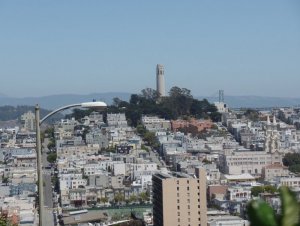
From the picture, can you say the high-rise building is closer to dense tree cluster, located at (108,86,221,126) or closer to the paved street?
the paved street

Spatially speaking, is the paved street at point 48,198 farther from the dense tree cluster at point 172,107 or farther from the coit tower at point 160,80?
the coit tower at point 160,80

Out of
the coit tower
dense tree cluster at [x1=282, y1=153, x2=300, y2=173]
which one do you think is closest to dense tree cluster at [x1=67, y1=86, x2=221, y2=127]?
the coit tower

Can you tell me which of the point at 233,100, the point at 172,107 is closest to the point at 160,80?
the point at 172,107

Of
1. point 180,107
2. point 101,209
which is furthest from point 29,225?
point 180,107

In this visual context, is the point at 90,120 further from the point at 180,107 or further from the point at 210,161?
the point at 210,161

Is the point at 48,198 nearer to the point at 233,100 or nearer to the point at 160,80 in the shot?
the point at 160,80

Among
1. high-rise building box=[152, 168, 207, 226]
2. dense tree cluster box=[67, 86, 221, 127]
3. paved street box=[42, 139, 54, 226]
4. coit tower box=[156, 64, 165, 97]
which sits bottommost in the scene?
paved street box=[42, 139, 54, 226]

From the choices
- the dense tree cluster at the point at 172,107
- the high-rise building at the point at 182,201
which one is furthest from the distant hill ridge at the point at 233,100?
the high-rise building at the point at 182,201

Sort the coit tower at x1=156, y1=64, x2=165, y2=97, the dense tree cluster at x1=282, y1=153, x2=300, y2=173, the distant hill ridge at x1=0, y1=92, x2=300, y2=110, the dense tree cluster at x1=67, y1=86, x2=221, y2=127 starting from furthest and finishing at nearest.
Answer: the distant hill ridge at x1=0, y1=92, x2=300, y2=110 → the coit tower at x1=156, y1=64, x2=165, y2=97 → the dense tree cluster at x1=67, y1=86, x2=221, y2=127 → the dense tree cluster at x1=282, y1=153, x2=300, y2=173

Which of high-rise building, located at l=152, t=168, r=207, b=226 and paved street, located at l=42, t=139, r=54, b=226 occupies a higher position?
high-rise building, located at l=152, t=168, r=207, b=226
